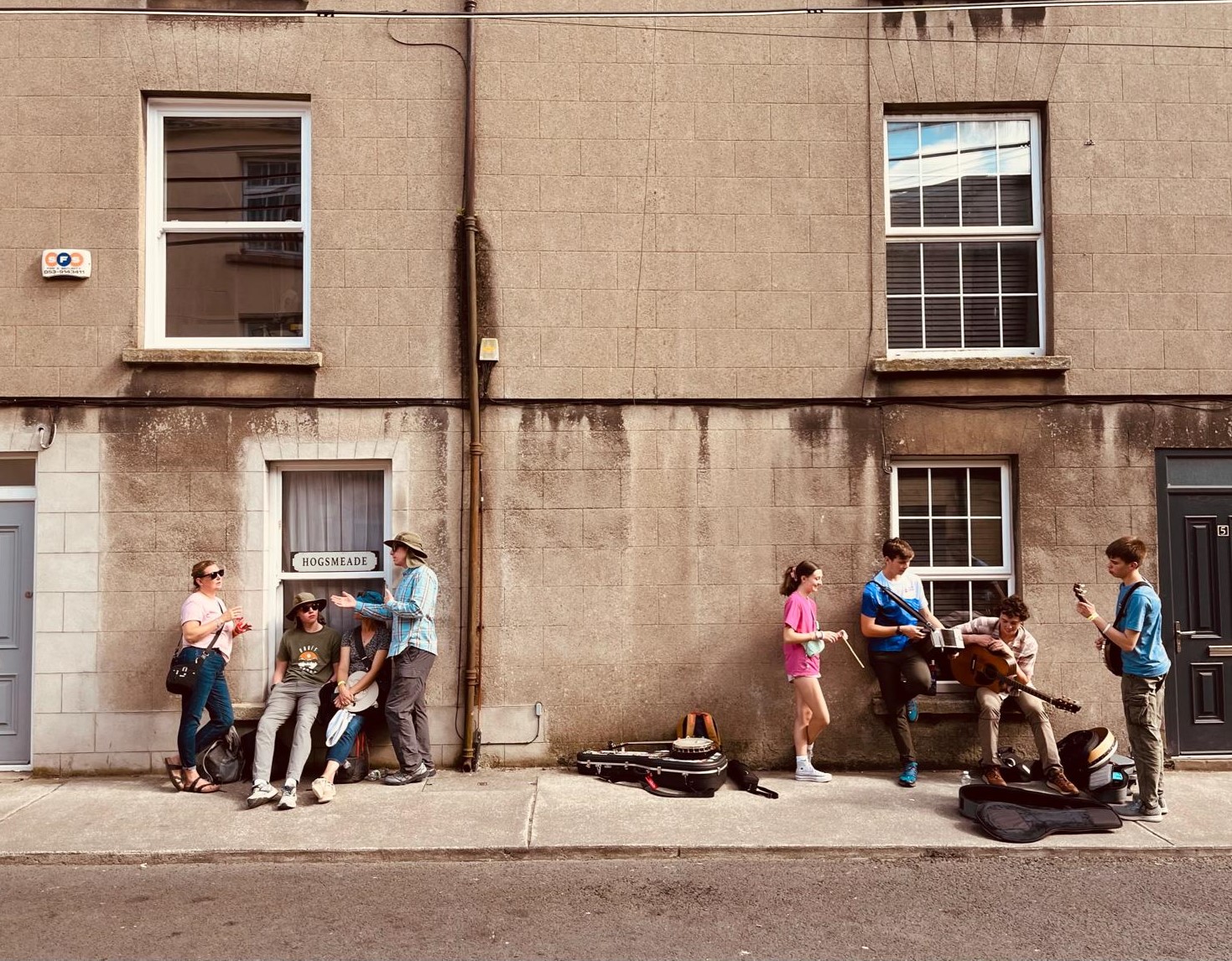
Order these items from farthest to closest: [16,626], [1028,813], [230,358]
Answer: [16,626]
[230,358]
[1028,813]

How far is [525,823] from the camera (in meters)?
6.91

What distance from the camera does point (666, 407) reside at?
8.57 metres

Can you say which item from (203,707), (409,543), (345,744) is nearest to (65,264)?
(409,543)

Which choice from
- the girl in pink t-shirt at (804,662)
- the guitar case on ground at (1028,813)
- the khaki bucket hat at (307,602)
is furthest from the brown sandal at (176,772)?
the guitar case on ground at (1028,813)

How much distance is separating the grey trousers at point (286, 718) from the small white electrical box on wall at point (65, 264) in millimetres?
3778

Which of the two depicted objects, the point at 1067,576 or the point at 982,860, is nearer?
the point at 982,860

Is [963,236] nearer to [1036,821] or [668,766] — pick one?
[1036,821]

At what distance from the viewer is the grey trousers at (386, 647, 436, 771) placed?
7.93 m

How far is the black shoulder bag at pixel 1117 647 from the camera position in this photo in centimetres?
706

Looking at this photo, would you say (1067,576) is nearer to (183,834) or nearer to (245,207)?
(183,834)

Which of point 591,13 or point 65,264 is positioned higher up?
point 591,13

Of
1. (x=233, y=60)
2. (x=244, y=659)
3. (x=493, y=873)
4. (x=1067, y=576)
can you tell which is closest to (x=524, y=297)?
(x=233, y=60)

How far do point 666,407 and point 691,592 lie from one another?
5.17 ft

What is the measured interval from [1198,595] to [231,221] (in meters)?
8.84
